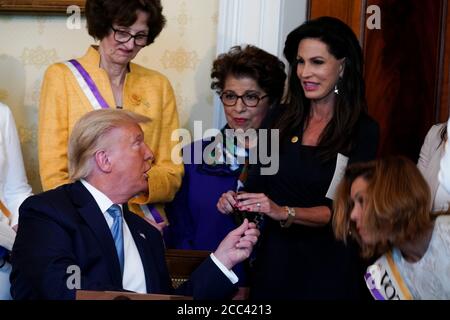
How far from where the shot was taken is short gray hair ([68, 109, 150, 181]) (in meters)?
2.85

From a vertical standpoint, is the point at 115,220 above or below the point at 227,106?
below

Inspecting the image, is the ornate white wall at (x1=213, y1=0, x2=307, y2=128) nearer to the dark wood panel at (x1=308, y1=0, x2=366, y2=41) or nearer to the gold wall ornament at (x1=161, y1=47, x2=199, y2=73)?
the dark wood panel at (x1=308, y1=0, x2=366, y2=41)

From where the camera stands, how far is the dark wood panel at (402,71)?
4.08 metres

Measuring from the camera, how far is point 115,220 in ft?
9.27

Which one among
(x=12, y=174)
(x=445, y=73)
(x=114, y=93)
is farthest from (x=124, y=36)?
(x=445, y=73)

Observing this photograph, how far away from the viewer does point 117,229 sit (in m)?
2.81

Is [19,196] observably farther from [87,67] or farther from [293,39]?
[293,39]

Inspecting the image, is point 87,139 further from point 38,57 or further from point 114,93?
point 38,57

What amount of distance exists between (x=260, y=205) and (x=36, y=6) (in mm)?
1780

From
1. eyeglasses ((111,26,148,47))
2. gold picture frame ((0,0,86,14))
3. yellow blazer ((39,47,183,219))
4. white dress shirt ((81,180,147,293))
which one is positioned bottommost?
white dress shirt ((81,180,147,293))

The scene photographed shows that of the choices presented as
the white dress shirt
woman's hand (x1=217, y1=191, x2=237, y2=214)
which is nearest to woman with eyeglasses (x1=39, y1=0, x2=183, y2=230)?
woman's hand (x1=217, y1=191, x2=237, y2=214)

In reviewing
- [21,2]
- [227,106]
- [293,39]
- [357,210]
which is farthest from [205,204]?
[21,2]

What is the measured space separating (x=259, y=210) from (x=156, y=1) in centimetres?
100

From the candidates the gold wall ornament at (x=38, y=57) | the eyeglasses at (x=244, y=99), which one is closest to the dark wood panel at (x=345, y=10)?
the eyeglasses at (x=244, y=99)
